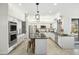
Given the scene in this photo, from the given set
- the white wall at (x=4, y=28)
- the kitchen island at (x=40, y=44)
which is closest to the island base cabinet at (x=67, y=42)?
the kitchen island at (x=40, y=44)

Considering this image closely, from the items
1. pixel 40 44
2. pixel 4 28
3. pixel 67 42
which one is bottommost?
pixel 67 42

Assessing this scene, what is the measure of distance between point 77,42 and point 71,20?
1.58 m

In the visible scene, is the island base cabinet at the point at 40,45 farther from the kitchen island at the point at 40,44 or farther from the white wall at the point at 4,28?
the white wall at the point at 4,28

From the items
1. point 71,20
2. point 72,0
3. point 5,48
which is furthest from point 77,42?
point 72,0

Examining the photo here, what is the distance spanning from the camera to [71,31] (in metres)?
9.20

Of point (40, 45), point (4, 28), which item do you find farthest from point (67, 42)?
point (4, 28)

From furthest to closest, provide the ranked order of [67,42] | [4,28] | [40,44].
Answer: [67,42]
[4,28]
[40,44]

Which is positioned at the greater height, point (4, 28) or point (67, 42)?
point (4, 28)

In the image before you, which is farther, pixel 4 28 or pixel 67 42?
pixel 67 42

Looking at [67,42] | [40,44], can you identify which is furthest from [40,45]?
[67,42]

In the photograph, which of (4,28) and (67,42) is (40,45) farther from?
(67,42)

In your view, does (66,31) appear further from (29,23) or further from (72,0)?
(72,0)

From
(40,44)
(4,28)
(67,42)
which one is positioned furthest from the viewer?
(67,42)
